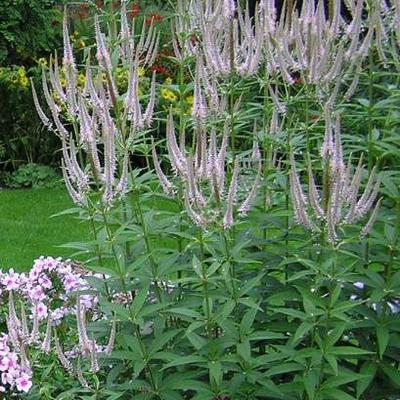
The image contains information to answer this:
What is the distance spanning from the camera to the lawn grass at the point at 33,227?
7355 millimetres

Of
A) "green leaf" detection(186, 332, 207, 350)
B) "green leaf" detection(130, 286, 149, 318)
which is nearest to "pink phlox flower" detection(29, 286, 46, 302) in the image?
"green leaf" detection(130, 286, 149, 318)

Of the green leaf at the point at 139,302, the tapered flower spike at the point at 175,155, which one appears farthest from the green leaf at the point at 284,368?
the tapered flower spike at the point at 175,155

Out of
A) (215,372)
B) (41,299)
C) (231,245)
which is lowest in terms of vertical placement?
(41,299)

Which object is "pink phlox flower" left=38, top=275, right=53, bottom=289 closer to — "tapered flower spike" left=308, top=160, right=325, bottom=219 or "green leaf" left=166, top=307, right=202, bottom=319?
"green leaf" left=166, top=307, right=202, bottom=319

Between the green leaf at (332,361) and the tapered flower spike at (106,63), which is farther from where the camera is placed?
the tapered flower spike at (106,63)

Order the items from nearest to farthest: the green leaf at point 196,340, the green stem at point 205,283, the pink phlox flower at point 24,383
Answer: the green stem at point 205,283 < the green leaf at point 196,340 < the pink phlox flower at point 24,383

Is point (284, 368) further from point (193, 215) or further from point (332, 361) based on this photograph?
point (193, 215)

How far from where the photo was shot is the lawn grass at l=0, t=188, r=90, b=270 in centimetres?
736

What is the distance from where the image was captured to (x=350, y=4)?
3520 mm

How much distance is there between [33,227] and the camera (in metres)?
8.09

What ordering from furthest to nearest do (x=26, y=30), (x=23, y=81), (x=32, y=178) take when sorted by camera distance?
(x=26, y=30) < (x=23, y=81) < (x=32, y=178)

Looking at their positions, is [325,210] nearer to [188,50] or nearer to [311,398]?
[311,398]

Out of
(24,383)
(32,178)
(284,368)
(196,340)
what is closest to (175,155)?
(196,340)

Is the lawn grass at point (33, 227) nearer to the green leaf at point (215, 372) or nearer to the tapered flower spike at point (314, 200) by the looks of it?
the green leaf at point (215, 372)
